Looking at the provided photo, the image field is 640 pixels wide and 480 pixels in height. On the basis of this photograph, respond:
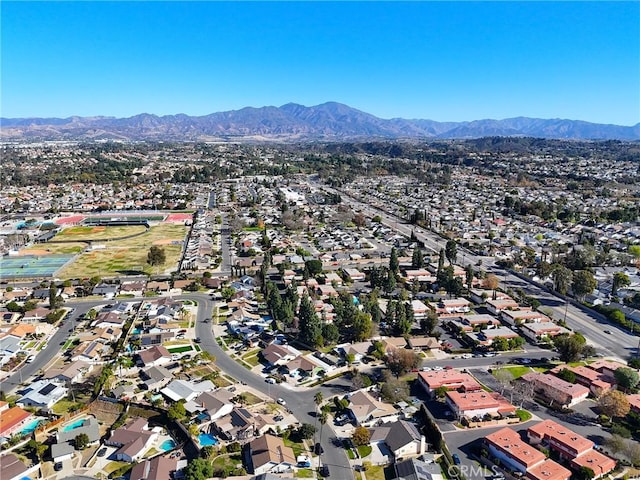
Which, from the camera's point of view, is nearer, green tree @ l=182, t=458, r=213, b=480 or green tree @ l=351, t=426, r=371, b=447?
green tree @ l=182, t=458, r=213, b=480

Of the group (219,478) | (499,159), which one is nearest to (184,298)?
(219,478)

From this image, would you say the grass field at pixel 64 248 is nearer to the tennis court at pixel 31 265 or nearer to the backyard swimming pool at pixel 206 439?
the tennis court at pixel 31 265

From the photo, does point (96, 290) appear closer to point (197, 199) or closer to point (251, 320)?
point (251, 320)

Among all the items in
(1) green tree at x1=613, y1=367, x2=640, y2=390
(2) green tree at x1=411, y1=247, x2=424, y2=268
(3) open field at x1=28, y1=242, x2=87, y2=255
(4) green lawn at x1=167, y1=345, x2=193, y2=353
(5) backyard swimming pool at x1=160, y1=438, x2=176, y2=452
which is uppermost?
(2) green tree at x1=411, y1=247, x2=424, y2=268

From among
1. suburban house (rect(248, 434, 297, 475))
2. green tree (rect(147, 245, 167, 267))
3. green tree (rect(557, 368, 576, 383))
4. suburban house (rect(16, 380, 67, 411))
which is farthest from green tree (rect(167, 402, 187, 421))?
green tree (rect(147, 245, 167, 267))

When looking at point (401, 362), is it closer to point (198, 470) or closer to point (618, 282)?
point (198, 470)

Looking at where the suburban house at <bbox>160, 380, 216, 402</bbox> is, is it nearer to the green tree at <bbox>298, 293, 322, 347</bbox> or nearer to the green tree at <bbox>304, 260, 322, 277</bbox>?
the green tree at <bbox>298, 293, 322, 347</bbox>

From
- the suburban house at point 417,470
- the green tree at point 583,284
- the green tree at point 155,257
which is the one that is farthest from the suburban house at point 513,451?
the green tree at point 155,257
